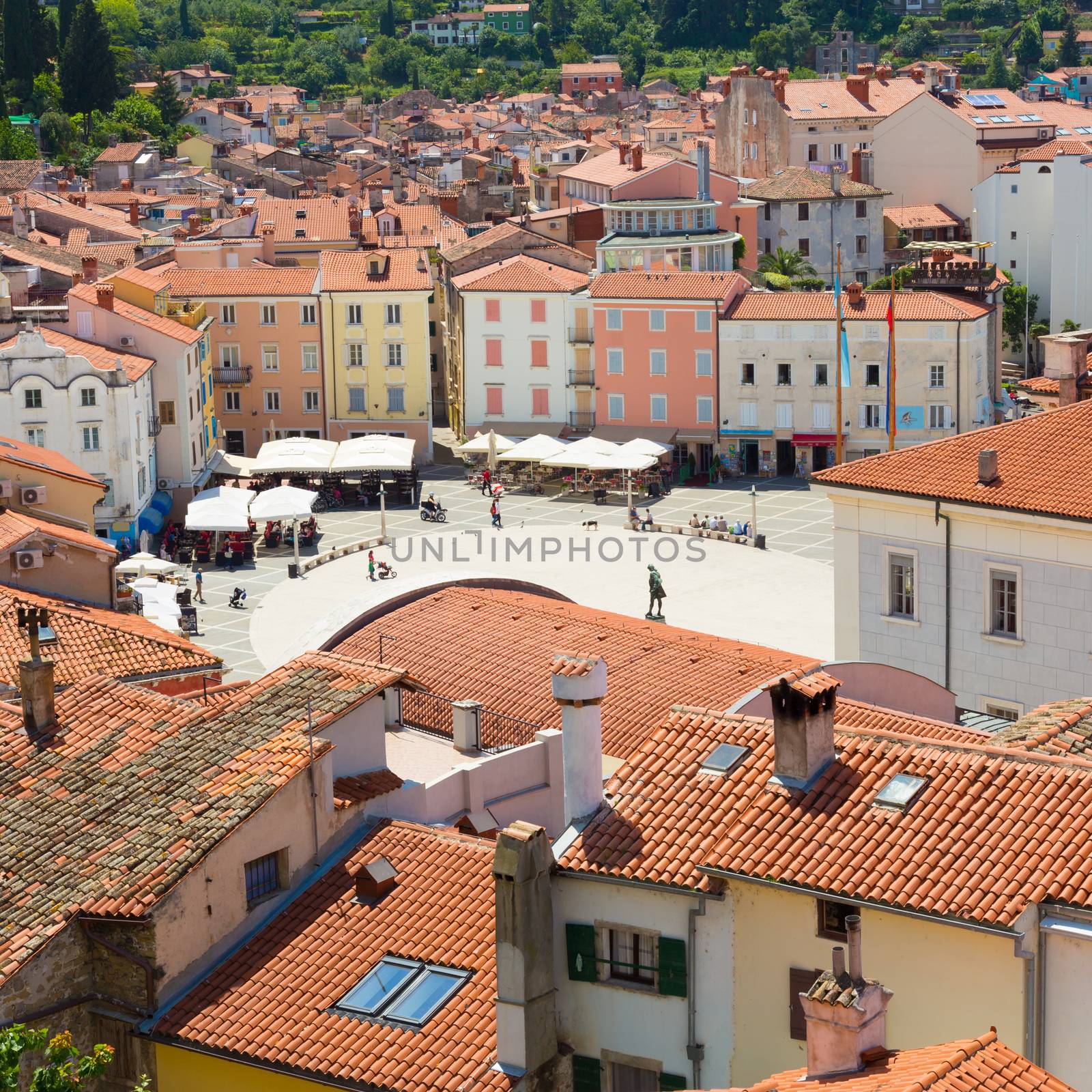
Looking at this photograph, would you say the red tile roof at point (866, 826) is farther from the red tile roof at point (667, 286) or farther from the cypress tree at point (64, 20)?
the cypress tree at point (64, 20)

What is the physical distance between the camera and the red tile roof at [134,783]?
67.5ft

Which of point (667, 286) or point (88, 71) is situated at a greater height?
point (88, 71)

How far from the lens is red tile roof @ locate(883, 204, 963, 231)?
117875mm

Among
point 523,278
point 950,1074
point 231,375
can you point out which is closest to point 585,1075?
point 950,1074

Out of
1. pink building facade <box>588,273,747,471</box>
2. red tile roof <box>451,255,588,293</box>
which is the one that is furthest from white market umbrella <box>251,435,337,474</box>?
pink building facade <box>588,273,747,471</box>

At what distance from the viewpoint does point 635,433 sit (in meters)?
85.2

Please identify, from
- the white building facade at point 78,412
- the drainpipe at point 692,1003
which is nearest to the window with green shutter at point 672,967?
the drainpipe at point 692,1003

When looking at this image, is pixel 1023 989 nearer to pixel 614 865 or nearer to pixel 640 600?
pixel 614 865

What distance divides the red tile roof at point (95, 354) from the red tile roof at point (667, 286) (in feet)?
66.3

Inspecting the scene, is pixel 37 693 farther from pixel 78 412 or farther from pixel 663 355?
pixel 663 355

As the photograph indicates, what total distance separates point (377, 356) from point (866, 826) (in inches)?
2777

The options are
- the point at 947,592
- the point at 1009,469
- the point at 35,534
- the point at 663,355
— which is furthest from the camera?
the point at 663,355

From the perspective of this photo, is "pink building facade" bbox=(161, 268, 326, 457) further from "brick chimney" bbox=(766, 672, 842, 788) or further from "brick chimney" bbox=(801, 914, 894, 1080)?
"brick chimney" bbox=(801, 914, 894, 1080)

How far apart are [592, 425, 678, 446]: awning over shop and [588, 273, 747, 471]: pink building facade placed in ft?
0.13
